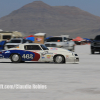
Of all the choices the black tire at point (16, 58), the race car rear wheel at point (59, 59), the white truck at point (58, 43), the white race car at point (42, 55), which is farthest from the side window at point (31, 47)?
the white truck at point (58, 43)

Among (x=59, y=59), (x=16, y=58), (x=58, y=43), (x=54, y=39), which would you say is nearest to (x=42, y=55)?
(x=59, y=59)

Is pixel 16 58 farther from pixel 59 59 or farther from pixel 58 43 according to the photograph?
pixel 58 43

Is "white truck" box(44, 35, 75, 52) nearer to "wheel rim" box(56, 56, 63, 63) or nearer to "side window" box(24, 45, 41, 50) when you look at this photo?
"side window" box(24, 45, 41, 50)

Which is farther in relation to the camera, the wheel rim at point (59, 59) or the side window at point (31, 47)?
the side window at point (31, 47)

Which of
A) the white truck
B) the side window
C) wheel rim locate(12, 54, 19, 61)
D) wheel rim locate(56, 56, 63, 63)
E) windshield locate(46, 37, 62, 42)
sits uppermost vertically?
windshield locate(46, 37, 62, 42)

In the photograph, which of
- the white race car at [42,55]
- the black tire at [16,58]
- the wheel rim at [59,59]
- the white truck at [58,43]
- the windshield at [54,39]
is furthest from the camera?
the windshield at [54,39]

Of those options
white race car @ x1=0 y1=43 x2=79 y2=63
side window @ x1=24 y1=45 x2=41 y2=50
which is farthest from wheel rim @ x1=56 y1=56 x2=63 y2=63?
side window @ x1=24 y1=45 x2=41 y2=50

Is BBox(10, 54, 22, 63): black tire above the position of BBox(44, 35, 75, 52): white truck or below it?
below

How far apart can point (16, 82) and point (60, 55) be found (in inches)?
314

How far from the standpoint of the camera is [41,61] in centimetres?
1852

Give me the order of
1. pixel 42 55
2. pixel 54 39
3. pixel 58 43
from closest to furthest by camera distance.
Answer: pixel 42 55, pixel 58 43, pixel 54 39

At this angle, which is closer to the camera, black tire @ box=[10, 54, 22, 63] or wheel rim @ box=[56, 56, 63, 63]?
wheel rim @ box=[56, 56, 63, 63]

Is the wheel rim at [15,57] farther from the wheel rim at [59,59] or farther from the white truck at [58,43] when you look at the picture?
the white truck at [58,43]

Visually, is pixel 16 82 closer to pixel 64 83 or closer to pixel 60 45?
pixel 64 83
